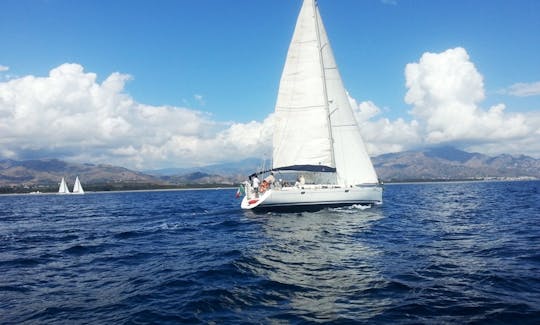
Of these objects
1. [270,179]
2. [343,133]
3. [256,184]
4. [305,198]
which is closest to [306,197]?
[305,198]

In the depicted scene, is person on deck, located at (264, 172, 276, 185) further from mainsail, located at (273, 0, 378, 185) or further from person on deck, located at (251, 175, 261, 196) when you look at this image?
mainsail, located at (273, 0, 378, 185)

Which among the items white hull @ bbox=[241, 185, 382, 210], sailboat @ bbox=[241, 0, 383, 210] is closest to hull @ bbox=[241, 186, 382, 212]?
white hull @ bbox=[241, 185, 382, 210]

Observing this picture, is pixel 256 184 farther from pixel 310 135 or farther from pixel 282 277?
pixel 282 277

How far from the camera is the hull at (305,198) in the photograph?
32.5m

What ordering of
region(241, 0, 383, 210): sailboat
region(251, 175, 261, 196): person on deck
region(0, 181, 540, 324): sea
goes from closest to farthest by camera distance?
region(0, 181, 540, 324): sea → region(251, 175, 261, 196): person on deck → region(241, 0, 383, 210): sailboat

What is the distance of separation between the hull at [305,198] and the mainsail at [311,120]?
2.45 metres

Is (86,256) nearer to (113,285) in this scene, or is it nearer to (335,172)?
(113,285)

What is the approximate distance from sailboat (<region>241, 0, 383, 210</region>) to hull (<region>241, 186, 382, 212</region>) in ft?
1.79

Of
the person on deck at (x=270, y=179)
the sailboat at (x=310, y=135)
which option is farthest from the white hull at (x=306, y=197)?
the person on deck at (x=270, y=179)

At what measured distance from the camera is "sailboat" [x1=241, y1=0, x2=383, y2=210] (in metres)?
35.7

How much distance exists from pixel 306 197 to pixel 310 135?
6.31m

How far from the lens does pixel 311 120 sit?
35781 mm

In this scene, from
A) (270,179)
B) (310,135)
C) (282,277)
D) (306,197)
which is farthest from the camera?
(310,135)

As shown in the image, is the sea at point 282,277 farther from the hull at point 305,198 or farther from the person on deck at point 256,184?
the person on deck at point 256,184
